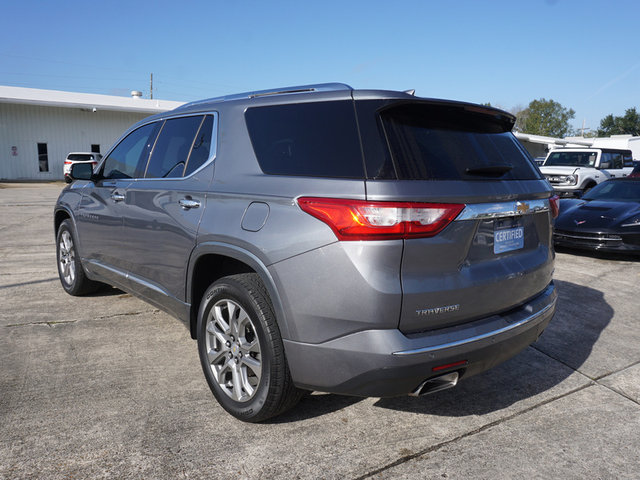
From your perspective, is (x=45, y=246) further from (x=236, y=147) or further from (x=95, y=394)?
(x=236, y=147)

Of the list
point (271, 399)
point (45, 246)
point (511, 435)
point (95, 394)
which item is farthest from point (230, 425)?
point (45, 246)

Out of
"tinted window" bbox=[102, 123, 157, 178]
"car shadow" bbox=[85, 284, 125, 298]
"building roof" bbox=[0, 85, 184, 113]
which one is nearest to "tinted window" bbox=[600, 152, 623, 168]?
"car shadow" bbox=[85, 284, 125, 298]

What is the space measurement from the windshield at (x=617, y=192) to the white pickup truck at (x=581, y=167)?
4275 mm

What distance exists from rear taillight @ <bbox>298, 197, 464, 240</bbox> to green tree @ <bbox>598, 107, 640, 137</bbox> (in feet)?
286

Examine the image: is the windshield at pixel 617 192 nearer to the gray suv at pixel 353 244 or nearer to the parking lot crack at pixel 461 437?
the parking lot crack at pixel 461 437

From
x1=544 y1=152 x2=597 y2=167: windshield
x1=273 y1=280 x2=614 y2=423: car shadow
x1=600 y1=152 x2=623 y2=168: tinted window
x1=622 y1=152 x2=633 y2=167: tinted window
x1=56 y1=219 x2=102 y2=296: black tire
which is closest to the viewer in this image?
x1=273 y1=280 x2=614 y2=423: car shadow

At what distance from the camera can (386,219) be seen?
221 centimetres

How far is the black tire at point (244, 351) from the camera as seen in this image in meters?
2.56

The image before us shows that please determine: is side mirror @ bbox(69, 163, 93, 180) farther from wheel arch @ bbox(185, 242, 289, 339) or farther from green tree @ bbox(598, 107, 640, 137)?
green tree @ bbox(598, 107, 640, 137)

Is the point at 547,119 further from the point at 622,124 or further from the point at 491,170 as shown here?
the point at 491,170

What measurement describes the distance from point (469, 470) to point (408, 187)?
4.66 ft

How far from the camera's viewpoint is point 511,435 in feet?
9.08

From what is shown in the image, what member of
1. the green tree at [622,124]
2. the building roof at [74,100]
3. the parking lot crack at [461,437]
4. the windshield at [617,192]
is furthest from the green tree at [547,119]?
the parking lot crack at [461,437]

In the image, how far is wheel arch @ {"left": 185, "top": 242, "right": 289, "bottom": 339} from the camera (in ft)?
8.17
